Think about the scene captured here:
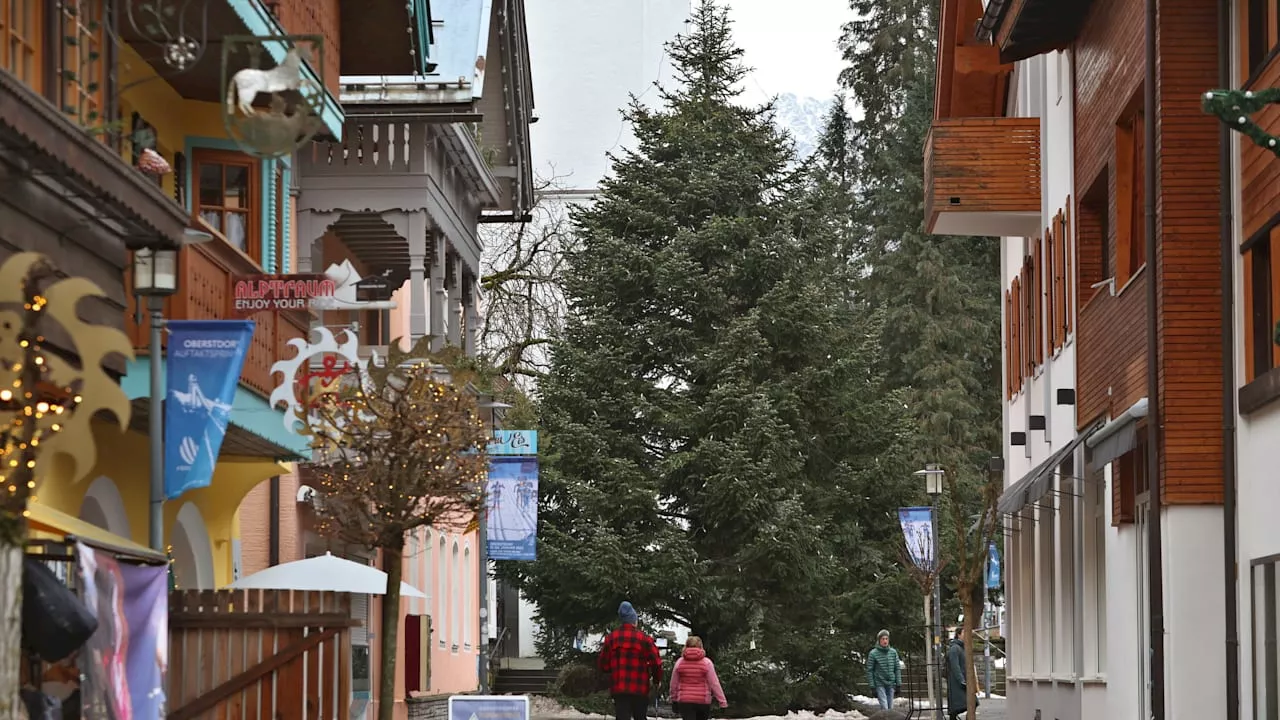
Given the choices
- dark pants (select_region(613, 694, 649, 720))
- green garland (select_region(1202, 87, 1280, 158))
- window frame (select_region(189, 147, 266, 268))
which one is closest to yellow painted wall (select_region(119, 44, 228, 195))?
window frame (select_region(189, 147, 266, 268))

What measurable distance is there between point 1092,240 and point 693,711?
22.5ft

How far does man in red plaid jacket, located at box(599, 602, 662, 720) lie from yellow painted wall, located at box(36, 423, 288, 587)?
13.7ft

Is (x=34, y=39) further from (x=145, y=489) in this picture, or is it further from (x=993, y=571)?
(x=993, y=571)

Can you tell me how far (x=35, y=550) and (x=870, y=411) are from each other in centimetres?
3698

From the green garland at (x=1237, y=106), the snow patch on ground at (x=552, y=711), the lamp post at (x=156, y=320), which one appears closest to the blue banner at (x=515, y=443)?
the snow patch on ground at (x=552, y=711)

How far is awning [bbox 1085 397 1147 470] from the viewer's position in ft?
61.2

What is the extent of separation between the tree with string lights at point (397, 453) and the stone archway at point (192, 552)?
1.44 metres

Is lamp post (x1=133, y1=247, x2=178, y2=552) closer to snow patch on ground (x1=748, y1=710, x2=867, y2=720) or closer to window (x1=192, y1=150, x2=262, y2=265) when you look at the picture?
window (x1=192, y1=150, x2=262, y2=265)

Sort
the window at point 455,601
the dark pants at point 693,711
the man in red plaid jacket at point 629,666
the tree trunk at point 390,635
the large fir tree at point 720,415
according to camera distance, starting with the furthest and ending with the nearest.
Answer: the large fir tree at point 720,415
the window at point 455,601
the dark pants at point 693,711
the man in red plaid jacket at point 629,666
the tree trunk at point 390,635

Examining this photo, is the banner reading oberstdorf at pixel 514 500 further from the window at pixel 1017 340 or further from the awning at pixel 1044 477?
the awning at pixel 1044 477

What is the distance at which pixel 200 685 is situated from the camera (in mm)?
13672

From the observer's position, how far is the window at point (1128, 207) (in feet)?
67.6

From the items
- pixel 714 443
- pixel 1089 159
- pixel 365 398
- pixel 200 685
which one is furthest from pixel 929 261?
pixel 200 685

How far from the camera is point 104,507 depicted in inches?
683
